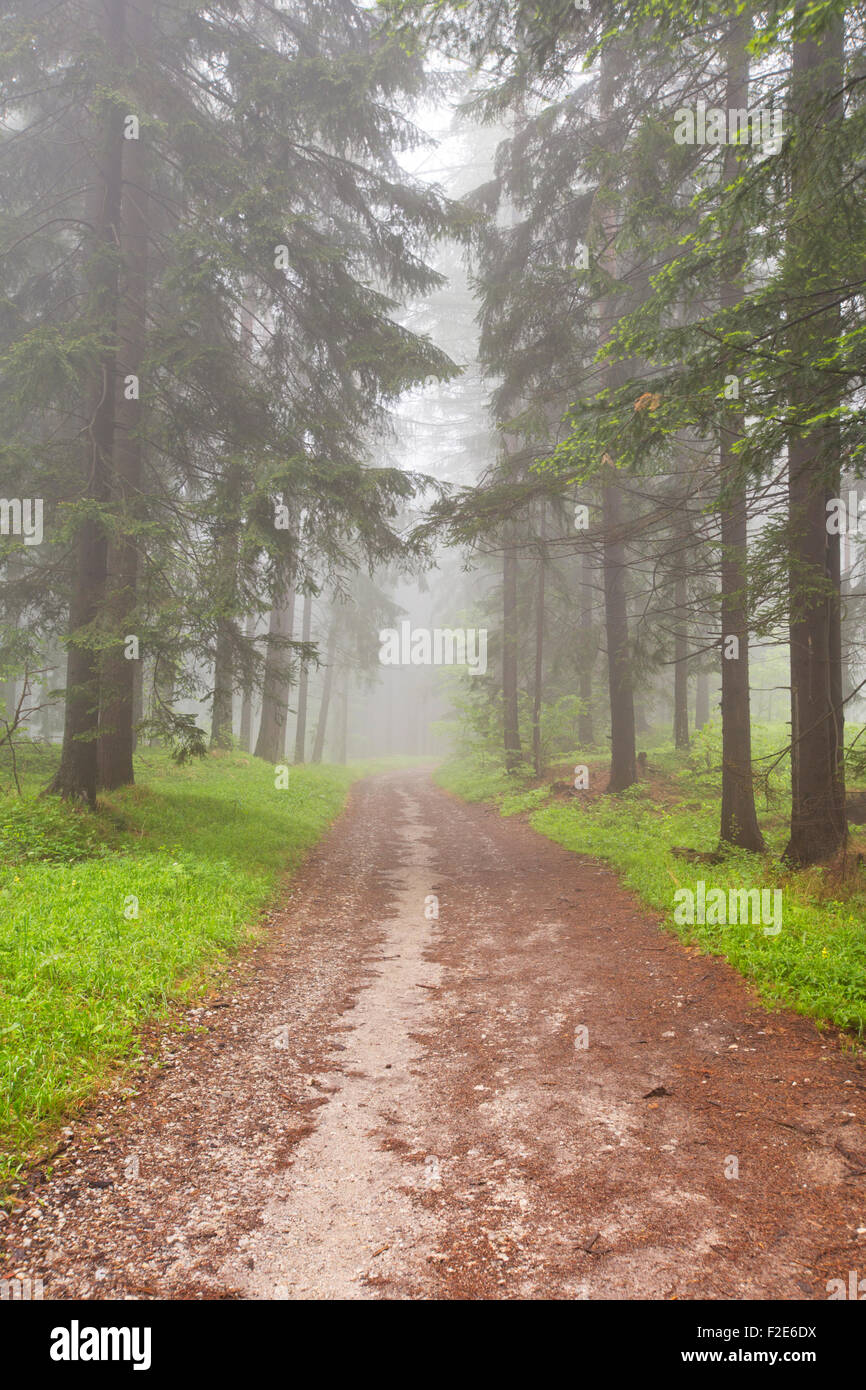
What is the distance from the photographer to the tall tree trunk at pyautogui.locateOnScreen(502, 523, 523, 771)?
20.7 metres

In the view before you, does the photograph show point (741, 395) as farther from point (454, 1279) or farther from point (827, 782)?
point (454, 1279)

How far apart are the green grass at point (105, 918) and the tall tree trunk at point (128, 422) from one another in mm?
975

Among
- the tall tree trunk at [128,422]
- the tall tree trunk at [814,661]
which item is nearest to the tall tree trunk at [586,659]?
the tall tree trunk at [814,661]

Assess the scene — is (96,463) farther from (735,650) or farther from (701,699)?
(701,699)

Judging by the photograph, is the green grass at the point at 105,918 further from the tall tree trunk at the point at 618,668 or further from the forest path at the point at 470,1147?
the tall tree trunk at the point at 618,668

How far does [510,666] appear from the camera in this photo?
70.2 feet

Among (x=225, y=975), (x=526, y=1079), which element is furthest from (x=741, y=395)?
(x=225, y=975)

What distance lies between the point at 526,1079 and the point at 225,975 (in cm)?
296

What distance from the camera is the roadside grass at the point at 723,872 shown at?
17.2 feet

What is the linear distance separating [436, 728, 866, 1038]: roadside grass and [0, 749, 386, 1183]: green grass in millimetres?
4721
